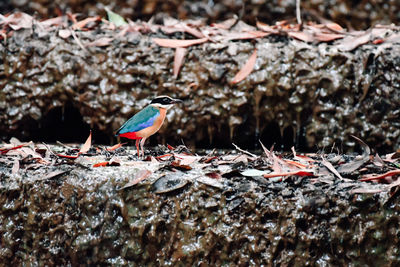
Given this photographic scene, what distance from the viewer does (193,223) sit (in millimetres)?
1923

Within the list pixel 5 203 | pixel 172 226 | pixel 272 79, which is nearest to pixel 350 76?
pixel 272 79

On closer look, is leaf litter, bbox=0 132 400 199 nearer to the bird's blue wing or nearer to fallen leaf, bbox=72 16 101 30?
the bird's blue wing

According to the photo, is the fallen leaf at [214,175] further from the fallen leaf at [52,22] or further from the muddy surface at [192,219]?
the fallen leaf at [52,22]

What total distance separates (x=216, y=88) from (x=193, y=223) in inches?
62.8

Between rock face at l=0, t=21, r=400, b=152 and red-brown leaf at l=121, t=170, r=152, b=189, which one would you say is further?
rock face at l=0, t=21, r=400, b=152

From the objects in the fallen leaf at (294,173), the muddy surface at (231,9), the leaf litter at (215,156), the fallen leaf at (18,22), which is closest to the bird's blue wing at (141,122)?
the leaf litter at (215,156)

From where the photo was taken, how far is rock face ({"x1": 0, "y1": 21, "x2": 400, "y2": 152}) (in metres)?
3.28

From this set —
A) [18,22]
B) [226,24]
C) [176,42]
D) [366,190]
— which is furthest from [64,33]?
[366,190]

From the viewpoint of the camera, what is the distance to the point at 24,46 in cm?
339

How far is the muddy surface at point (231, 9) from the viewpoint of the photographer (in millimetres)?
4254

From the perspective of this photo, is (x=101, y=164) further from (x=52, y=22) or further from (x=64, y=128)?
(x=52, y=22)

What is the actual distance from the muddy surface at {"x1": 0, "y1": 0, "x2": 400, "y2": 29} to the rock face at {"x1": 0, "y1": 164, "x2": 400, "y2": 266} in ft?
8.78

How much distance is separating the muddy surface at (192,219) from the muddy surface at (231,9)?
2.64m

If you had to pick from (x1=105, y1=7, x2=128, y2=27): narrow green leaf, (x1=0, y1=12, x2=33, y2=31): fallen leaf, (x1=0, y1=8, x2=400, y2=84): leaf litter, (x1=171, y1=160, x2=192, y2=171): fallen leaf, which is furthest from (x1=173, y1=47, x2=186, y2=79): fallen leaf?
(x1=171, y1=160, x2=192, y2=171): fallen leaf
